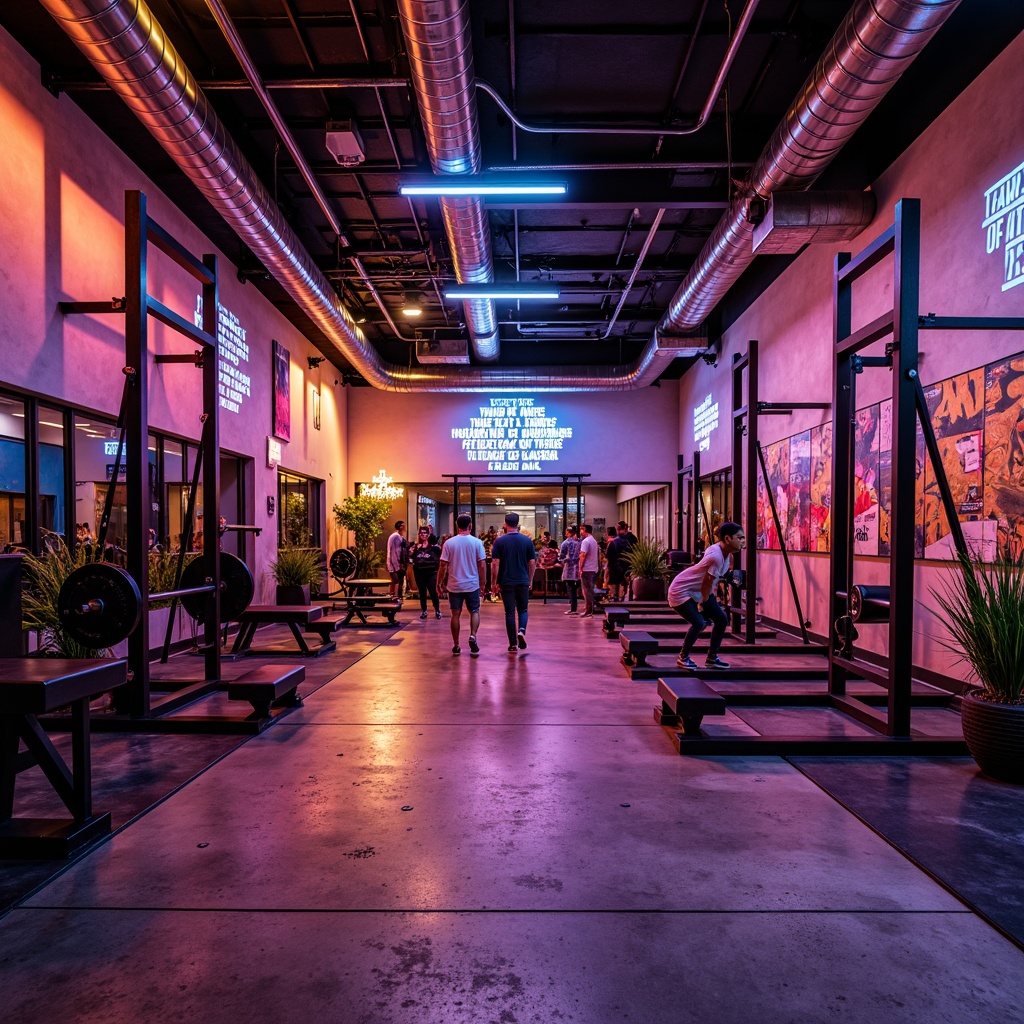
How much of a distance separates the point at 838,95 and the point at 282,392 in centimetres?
968

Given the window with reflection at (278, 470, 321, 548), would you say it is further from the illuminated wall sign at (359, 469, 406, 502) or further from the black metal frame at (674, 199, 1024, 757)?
the black metal frame at (674, 199, 1024, 757)

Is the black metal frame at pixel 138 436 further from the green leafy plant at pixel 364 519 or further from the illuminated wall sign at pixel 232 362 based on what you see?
the green leafy plant at pixel 364 519

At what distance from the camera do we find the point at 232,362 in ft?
32.7

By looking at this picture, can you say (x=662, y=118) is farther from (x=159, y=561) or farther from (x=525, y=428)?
(x=525, y=428)

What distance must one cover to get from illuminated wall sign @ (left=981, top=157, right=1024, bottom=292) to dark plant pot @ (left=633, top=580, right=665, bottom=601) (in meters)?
8.41

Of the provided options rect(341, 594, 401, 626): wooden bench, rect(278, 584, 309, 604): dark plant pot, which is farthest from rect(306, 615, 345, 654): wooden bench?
rect(341, 594, 401, 626): wooden bench

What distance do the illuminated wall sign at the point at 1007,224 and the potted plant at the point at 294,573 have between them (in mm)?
8924

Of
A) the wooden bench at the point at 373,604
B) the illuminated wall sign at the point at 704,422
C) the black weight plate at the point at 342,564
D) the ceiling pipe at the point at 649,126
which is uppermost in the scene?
the ceiling pipe at the point at 649,126

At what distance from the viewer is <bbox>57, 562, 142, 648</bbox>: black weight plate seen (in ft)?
13.9

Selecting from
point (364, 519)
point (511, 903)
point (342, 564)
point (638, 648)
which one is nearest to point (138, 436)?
point (511, 903)

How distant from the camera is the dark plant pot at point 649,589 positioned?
12.9 meters

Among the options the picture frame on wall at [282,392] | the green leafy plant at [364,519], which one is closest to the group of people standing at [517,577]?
the picture frame on wall at [282,392]

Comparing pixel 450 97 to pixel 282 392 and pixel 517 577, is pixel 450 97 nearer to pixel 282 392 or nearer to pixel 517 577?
pixel 517 577

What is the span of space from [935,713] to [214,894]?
205 inches
